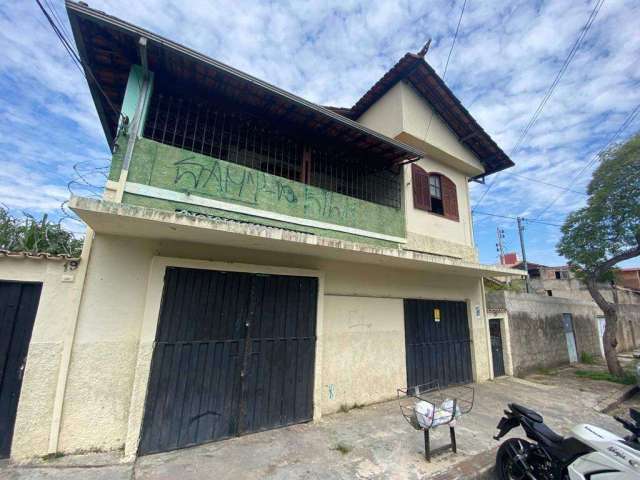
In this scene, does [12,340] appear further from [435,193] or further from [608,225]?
[608,225]

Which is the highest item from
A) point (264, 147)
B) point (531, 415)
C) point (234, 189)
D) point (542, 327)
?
point (264, 147)

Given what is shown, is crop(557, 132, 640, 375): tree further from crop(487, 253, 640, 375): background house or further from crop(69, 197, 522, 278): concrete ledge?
crop(69, 197, 522, 278): concrete ledge

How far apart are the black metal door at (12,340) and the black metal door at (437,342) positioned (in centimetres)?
689

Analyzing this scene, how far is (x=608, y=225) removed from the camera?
9172 millimetres

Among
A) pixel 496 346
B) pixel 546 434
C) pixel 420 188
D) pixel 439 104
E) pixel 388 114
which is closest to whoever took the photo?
pixel 546 434

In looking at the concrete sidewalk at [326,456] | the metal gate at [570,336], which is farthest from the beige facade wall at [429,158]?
the metal gate at [570,336]

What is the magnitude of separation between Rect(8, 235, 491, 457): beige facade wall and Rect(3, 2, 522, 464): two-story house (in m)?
0.02

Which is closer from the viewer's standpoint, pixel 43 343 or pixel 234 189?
pixel 43 343

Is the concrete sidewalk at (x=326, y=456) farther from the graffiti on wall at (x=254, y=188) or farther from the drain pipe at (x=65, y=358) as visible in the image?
the graffiti on wall at (x=254, y=188)

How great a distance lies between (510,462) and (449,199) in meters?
6.97

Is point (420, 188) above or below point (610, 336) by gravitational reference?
above

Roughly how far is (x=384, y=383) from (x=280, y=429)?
263 centimetres

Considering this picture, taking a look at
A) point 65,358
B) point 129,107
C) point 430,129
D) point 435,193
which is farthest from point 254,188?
point 435,193

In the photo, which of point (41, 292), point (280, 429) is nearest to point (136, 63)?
point (41, 292)
